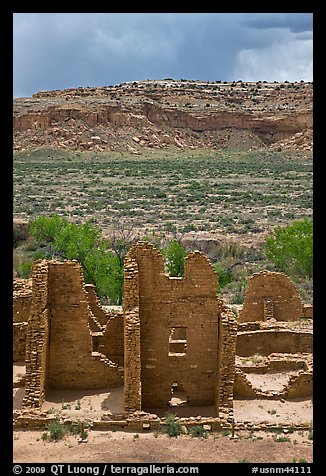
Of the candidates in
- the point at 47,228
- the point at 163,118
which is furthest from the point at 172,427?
the point at 163,118

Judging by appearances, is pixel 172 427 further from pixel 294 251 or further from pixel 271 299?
pixel 294 251

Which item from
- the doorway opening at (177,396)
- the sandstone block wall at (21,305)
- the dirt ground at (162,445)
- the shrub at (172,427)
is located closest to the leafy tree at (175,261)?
the sandstone block wall at (21,305)

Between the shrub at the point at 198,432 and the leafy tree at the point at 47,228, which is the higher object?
the leafy tree at the point at 47,228

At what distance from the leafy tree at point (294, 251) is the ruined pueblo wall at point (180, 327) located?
13.0 m

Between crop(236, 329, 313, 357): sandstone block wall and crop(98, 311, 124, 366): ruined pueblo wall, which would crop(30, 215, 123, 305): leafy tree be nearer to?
crop(236, 329, 313, 357): sandstone block wall

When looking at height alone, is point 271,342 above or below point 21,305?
below

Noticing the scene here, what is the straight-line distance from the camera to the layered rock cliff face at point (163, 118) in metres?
89.9

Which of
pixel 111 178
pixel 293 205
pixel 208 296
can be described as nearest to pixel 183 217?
pixel 293 205

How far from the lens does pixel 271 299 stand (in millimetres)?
21000

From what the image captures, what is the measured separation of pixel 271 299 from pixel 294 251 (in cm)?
667

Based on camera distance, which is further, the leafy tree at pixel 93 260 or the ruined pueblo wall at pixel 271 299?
the leafy tree at pixel 93 260

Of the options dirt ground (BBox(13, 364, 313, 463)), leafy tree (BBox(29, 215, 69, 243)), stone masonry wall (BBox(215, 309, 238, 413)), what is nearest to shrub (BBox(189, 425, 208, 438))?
dirt ground (BBox(13, 364, 313, 463))

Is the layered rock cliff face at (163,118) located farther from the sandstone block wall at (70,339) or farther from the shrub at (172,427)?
the shrub at (172,427)
